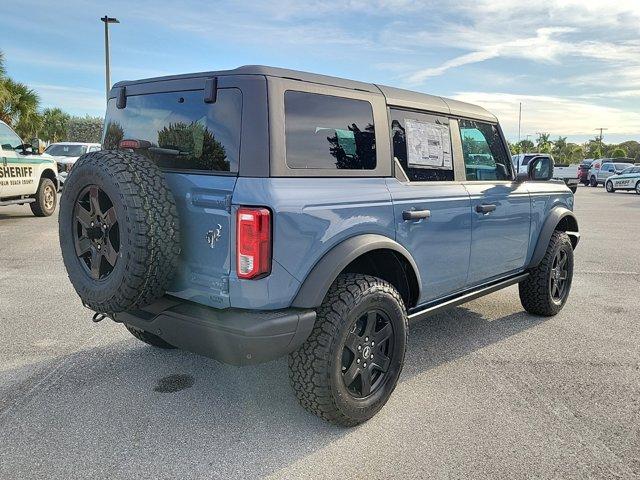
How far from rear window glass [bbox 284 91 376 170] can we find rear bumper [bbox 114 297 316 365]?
78 cm

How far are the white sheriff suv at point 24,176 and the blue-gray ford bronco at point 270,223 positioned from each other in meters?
8.12

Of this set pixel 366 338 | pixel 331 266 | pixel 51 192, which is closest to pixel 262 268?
pixel 331 266

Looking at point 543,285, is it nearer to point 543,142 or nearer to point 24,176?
point 24,176

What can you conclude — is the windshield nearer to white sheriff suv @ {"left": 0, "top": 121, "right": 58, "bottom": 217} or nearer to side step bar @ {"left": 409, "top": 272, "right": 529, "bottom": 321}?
white sheriff suv @ {"left": 0, "top": 121, "right": 58, "bottom": 217}

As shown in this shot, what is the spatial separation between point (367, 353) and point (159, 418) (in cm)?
125

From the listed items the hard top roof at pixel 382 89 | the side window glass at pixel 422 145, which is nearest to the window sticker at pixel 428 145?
the side window glass at pixel 422 145

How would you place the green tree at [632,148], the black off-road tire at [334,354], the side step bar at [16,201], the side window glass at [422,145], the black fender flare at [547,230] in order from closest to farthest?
the black off-road tire at [334,354] < the side window glass at [422,145] < the black fender flare at [547,230] < the side step bar at [16,201] < the green tree at [632,148]

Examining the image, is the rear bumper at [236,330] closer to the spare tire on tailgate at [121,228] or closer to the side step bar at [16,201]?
the spare tire on tailgate at [121,228]

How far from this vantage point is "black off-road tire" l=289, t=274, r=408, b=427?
2.75 m

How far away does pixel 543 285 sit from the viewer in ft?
15.9

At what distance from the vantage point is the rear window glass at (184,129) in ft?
8.82

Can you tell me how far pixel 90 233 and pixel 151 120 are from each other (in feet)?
2.52

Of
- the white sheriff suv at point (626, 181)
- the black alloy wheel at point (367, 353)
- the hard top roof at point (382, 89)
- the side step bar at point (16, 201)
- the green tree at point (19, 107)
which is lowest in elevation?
the black alloy wheel at point (367, 353)

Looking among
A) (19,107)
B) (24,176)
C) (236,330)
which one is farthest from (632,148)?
(236,330)
